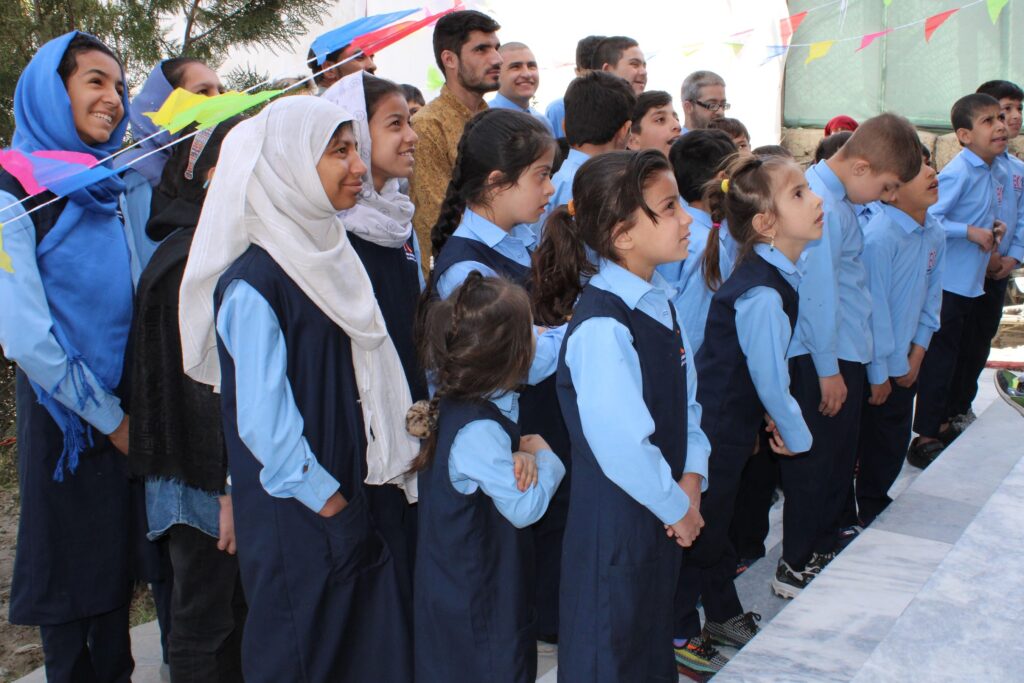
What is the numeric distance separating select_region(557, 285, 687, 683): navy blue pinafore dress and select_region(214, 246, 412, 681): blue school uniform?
430 millimetres

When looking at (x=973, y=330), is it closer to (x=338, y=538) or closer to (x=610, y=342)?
(x=610, y=342)

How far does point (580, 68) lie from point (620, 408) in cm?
370

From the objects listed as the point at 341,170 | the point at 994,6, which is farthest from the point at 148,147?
the point at 994,6

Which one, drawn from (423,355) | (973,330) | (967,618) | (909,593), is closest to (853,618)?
(909,593)

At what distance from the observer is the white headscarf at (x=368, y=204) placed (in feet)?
8.03

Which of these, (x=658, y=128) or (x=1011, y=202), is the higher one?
(x=658, y=128)

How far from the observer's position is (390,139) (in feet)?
8.63

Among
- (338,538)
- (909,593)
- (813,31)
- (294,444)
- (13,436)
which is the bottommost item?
(909,593)

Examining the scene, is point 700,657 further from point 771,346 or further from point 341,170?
point 341,170

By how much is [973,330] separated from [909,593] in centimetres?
248

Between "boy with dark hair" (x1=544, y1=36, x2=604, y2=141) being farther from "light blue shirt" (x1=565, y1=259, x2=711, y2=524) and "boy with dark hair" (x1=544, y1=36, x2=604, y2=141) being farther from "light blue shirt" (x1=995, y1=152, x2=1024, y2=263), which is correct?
"light blue shirt" (x1=565, y1=259, x2=711, y2=524)

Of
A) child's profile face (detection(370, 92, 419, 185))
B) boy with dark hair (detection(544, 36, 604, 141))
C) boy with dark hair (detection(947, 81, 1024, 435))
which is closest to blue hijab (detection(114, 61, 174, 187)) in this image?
child's profile face (detection(370, 92, 419, 185))

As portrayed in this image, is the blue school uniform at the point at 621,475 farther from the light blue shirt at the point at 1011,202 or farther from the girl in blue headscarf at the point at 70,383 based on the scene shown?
the light blue shirt at the point at 1011,202

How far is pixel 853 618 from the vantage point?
2822mm
